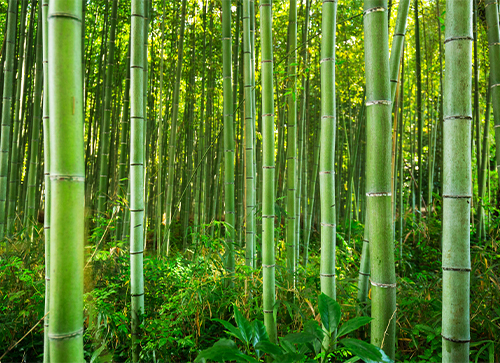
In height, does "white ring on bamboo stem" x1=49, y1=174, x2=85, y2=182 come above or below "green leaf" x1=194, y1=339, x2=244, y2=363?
above

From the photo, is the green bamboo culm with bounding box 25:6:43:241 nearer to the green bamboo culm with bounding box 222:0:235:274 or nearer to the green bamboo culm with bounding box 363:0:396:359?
the green bamboo culm with bounding box 222:0:235:274

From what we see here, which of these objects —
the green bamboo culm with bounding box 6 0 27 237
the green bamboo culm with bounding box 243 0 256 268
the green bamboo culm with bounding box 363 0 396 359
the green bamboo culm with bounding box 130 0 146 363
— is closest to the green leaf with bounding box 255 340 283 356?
the green bamboo culm with bounding box 363 0 396 359

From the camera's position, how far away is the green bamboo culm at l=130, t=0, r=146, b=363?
183cm

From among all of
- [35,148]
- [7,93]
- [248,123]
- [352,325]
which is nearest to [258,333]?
[352,325]

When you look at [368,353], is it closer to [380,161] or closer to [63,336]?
[380,161]

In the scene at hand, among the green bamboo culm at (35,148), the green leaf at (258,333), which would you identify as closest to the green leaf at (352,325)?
the green leaf at (258,333)

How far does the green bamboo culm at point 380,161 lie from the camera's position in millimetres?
1141

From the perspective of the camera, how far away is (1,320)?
2.03 meters

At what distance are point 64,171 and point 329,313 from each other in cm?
95

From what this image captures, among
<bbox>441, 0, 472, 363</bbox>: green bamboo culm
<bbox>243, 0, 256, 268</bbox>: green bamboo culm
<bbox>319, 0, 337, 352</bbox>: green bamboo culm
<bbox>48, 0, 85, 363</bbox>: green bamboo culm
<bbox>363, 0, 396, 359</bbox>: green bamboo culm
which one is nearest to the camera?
<bbox>48, 0, 85, 363</bbox>: green bamboo culm

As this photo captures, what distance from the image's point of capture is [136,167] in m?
1.90

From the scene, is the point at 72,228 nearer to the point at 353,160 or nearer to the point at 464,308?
the point at 464,308

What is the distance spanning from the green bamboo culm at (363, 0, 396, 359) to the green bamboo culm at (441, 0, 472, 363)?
0.16 m

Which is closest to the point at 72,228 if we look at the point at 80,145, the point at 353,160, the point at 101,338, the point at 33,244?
the point at 80,145
